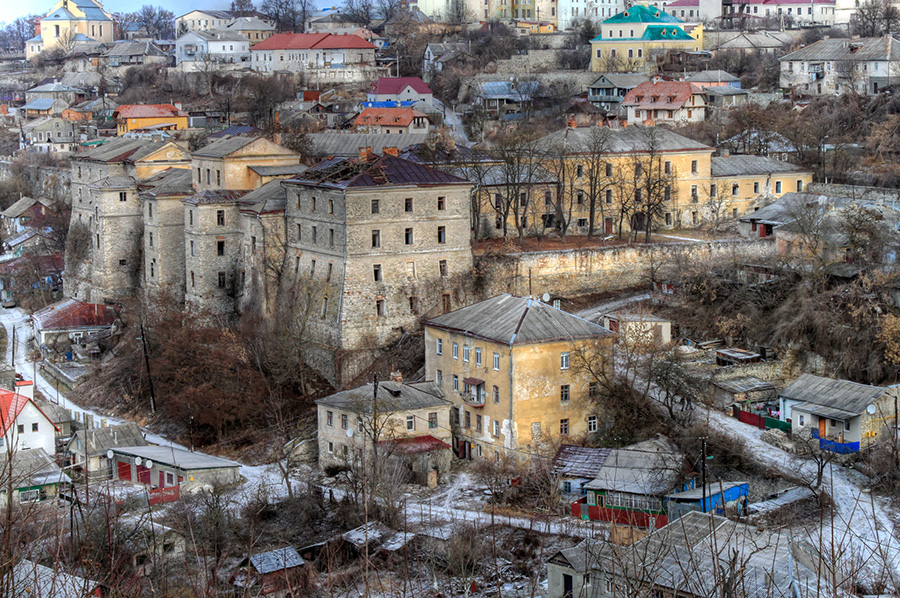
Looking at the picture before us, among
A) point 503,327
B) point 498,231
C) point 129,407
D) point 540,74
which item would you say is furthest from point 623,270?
point 540,74

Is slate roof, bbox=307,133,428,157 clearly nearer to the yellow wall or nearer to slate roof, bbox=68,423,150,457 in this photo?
the yellow wall

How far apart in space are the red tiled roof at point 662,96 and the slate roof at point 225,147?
24.2 metres

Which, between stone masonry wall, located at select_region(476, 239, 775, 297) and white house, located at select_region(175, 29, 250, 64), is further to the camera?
white house, located at select_region(175, 29, 250, 64)

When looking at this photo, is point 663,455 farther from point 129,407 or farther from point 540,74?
point 540,74

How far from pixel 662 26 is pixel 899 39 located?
18449mm

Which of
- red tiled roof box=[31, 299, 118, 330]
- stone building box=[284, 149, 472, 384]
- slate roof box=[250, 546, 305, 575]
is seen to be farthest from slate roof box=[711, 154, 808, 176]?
slate roof box=[250, 546, 305, 575]

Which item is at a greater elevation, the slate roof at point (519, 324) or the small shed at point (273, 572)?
the slate roof at point (519, 324)

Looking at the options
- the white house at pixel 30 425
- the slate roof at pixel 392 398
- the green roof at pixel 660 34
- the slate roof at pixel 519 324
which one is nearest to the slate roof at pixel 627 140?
the slate roof at pixel 519 324

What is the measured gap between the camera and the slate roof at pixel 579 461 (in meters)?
31.2

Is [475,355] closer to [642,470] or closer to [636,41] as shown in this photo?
[642,470]

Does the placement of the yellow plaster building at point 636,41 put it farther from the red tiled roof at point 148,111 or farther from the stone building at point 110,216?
the stone building at point 110,216

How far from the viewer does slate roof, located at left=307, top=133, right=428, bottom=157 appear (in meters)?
57.1

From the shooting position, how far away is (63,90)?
9706 centimetres

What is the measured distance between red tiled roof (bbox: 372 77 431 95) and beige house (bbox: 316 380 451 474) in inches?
1790
